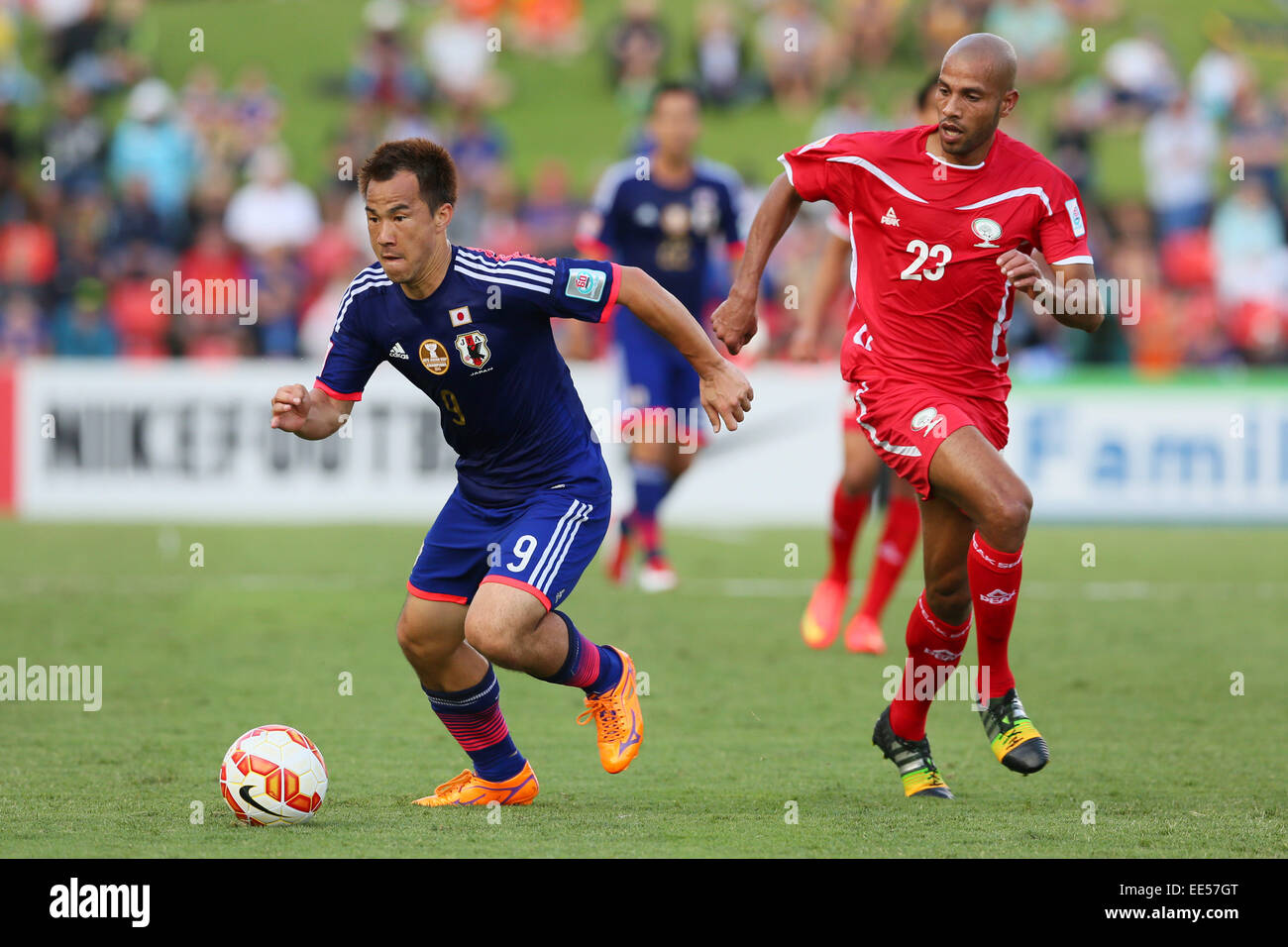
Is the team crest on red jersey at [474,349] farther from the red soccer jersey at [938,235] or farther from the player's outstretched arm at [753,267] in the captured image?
the red soccer jersey at [938,235]

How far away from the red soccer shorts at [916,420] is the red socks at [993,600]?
0.28 m

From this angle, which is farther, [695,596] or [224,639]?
[695,596]

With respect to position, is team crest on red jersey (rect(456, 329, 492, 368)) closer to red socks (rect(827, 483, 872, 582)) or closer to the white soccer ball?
the white soccer ball

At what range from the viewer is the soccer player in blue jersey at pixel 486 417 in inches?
218

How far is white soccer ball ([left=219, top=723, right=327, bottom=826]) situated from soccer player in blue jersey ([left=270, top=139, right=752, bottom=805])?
1.49ft

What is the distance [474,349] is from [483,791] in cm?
138

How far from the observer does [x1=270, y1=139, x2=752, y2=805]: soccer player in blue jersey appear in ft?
18.2

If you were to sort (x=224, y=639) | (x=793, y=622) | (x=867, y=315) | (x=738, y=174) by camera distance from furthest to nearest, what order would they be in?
(x=738, y=174) < (x=793, y=622) < (x=224, y=639) < (x=867, y=315)

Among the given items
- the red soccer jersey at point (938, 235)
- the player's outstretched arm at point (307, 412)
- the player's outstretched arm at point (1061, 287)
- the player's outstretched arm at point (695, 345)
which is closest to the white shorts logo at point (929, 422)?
the red soccer jersey at point (938, 235)


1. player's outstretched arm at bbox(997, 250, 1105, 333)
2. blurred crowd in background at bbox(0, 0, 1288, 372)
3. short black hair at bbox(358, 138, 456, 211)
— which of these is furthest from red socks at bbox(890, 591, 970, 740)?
blurred crowd in background at bbox(0, 0, 1288, 372)

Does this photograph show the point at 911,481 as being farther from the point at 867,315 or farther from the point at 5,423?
the point at 5,423

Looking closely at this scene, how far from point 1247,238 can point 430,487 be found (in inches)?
341

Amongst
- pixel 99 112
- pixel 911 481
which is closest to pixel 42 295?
pixel 99 112

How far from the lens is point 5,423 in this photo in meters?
15.2
